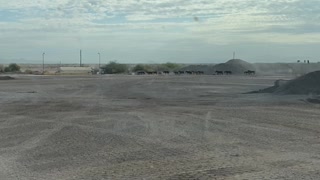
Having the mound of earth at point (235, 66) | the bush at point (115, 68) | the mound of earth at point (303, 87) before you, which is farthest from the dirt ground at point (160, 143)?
the bush at point (115, 68)

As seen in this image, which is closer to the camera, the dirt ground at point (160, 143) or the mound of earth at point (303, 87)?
the dirt ground at point (160, 143)

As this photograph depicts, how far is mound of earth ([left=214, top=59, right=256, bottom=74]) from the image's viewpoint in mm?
124250

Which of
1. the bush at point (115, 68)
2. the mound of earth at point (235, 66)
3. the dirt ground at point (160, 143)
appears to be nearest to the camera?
the dirt ground at point (160, 143)

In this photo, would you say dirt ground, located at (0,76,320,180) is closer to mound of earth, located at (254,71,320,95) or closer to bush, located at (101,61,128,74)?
mound of earth, located at (254,71,320,95)

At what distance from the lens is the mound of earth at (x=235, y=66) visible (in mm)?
124250

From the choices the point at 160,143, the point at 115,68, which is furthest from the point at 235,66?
the point at 160,143

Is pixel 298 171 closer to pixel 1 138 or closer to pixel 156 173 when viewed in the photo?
pixel 156 173

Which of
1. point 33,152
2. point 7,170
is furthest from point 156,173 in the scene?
point 33,152

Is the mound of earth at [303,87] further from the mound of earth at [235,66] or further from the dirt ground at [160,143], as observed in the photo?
the mound of earth at [235,66]

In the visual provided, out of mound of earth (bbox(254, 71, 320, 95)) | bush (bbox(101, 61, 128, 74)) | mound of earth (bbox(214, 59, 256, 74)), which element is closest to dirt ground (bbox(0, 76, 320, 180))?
mound of earth (bbox(254, 71, 320, 95))

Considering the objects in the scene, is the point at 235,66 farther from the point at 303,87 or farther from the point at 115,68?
the point at 303,87

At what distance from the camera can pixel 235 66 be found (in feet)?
424

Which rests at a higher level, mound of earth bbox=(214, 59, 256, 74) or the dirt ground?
mound of earth bbox=(214, 59, 256, 74)

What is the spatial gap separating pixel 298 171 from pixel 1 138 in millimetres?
8373
